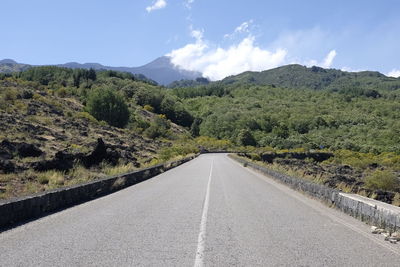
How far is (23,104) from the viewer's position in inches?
2100

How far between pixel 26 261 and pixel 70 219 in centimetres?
363

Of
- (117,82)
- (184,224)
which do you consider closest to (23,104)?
(184,224)

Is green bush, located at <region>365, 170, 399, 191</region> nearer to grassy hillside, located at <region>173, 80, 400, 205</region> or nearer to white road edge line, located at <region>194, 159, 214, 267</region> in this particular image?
white road edge line, located at <region>194, 159, 214, 267</region>

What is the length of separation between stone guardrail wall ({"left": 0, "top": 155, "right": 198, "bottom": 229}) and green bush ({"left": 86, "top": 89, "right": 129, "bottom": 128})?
234ft

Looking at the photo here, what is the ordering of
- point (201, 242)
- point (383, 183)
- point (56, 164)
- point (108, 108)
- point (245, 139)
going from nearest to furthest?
point (201, 242) → point (56, 164) → point (383, 183) → point (108, 108) → point (245, 139)

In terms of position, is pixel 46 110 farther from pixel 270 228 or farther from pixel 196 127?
pixel 196 127

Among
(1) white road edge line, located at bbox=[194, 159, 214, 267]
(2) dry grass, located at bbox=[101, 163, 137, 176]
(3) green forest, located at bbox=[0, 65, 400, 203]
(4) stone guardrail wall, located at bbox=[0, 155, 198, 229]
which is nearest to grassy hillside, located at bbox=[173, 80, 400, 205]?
(3) green forest, located at bbox=[0, 65, 400, 203]

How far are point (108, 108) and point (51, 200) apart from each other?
8000 centimetres

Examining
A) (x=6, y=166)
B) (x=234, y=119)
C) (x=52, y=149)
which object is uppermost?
(x=234, y=119)

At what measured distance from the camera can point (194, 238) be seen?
731 centimetres

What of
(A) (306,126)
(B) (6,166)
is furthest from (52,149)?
(A) (306,126)

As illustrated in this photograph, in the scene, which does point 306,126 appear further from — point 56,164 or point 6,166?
point 6,166

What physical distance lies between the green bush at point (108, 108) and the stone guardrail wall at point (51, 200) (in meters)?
71.2

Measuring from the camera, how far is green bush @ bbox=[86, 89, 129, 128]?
3401 inches
